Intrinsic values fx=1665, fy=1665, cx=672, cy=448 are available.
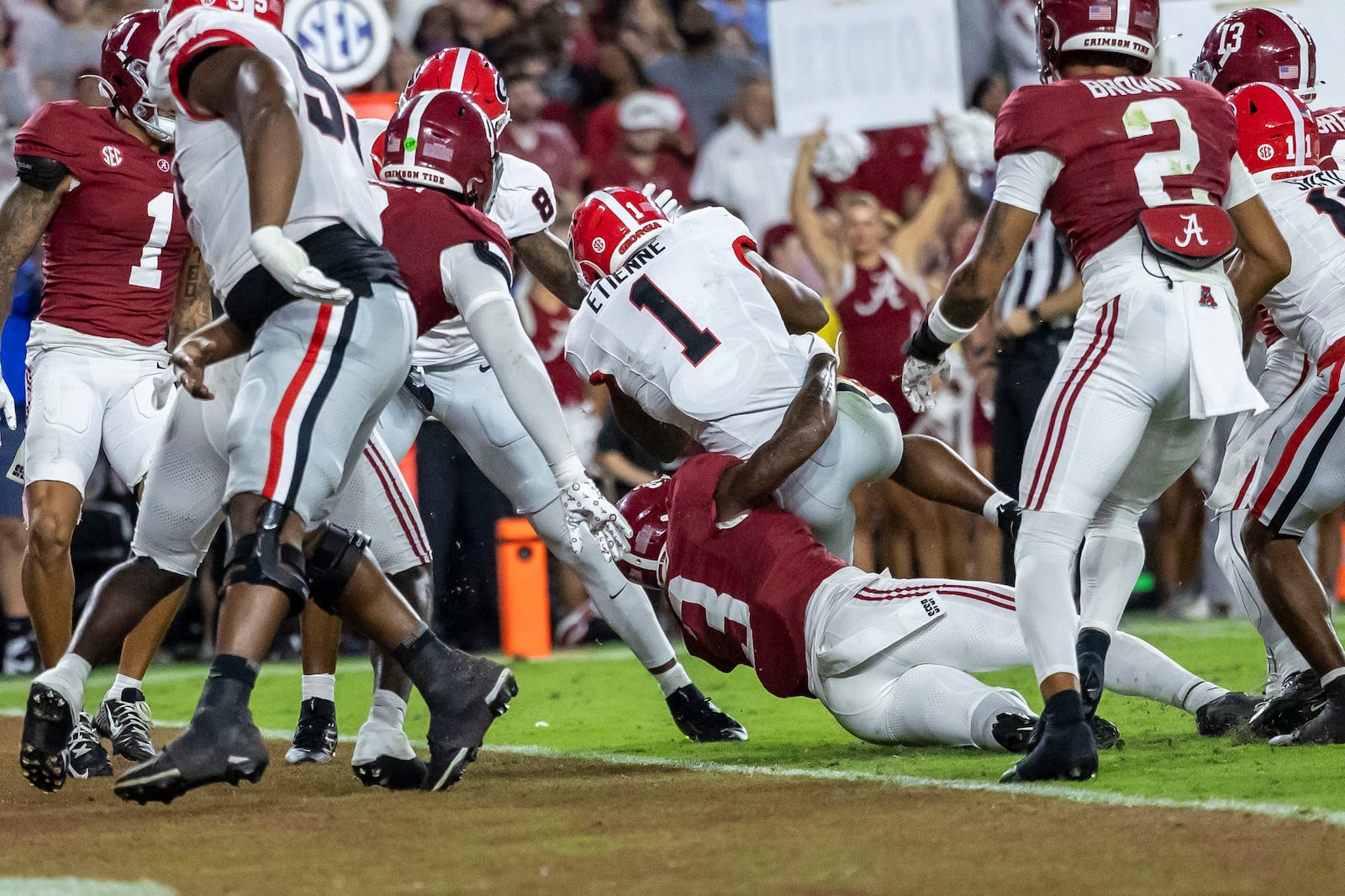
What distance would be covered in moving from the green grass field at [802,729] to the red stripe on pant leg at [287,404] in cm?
150

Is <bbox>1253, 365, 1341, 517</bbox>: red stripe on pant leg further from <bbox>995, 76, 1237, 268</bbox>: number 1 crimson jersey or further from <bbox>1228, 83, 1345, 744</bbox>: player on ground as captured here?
<bbox>995, 76, 1237, 268</bbox>: number 1 crimson jersey

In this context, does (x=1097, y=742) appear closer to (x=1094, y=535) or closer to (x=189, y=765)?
(x=1094, y=535)

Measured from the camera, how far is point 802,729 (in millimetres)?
5273

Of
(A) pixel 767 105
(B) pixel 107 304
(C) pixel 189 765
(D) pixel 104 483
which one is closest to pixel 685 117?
(A) pixel 767 105

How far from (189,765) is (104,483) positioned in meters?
6.05

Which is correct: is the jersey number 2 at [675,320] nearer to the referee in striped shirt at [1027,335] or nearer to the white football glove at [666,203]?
the white football glove at [666,203]

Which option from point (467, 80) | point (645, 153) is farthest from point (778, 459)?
point (645, 153)

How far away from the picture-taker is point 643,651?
5.18m

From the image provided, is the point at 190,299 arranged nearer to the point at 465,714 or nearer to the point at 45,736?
the point at 45,736

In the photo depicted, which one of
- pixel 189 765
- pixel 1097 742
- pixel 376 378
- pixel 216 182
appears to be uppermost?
pixel 216 182

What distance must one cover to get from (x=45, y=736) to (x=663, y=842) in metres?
1.70

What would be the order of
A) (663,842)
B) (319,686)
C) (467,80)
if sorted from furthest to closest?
(467,80)
(319,686)
(663,842)

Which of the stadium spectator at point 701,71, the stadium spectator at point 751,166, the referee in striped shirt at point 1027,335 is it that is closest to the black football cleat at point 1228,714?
the referee in striped shirt at point 1027,335

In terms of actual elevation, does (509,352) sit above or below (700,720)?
above
